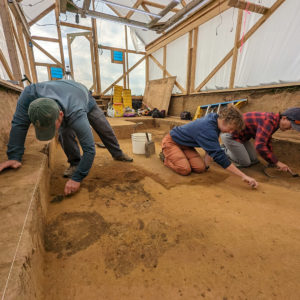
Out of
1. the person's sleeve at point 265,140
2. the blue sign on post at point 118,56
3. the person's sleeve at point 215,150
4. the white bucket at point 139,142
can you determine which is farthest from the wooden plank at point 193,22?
the person's sleeve at point 215,150

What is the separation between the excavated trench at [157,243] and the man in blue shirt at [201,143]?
31cm

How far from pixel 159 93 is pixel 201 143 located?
5.06 metres

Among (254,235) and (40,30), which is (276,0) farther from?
(40,30)

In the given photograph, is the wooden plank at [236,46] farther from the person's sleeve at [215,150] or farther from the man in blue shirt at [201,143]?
the person's sleeve at [215,150]

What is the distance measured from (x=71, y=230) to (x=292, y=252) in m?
1.31

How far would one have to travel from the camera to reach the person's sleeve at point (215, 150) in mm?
1632

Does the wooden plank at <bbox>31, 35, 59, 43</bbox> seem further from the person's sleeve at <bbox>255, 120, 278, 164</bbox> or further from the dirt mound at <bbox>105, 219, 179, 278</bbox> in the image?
the dirt mound at <bbox>105, 219, 179, 278</bbox>

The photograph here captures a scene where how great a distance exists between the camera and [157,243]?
100cm

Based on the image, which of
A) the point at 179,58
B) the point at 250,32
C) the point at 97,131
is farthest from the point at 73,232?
the point at 179,58

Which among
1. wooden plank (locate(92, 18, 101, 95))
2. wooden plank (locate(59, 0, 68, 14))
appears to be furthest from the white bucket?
wooden plank (locate(92, 18, 101, 95))

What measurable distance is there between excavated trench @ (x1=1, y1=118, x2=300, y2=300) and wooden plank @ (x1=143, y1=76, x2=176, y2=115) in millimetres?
4748

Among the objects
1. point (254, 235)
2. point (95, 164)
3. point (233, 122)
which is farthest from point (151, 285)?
point (95, 164)

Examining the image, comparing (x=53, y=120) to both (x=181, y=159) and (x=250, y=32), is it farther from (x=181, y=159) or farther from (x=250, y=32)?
(x=250, y=32)

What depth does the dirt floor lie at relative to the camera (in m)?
0.78
